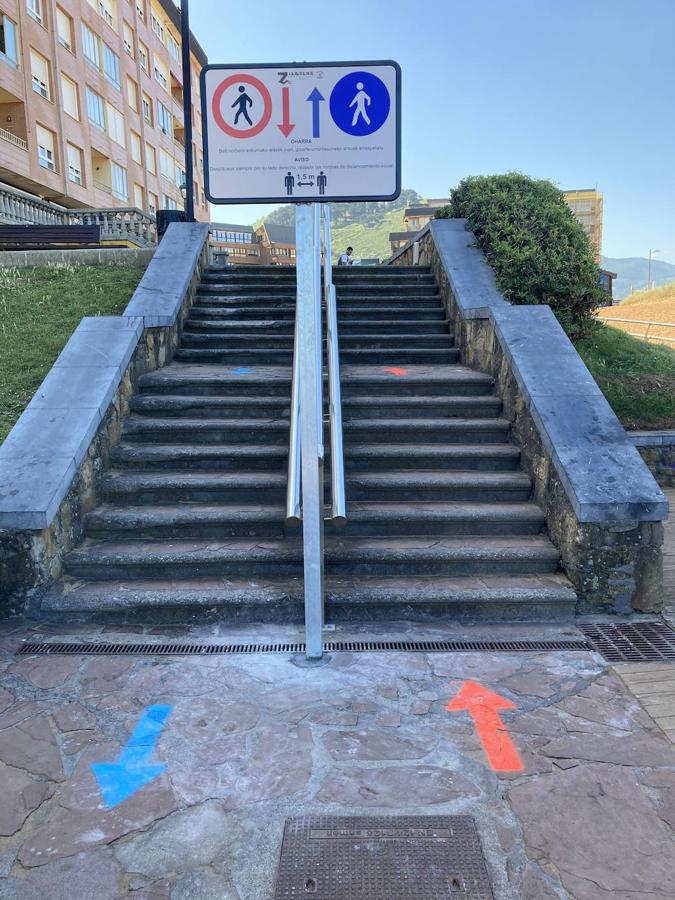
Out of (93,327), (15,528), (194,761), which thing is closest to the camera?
(194,761)

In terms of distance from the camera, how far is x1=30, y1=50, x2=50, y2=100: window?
25.3 meters

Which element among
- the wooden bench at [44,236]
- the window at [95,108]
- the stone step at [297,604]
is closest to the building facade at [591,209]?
the window at [95,108]

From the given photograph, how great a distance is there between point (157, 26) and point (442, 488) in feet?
151

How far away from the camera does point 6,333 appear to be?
677 centimetres

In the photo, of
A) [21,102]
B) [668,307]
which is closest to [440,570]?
[668,307]

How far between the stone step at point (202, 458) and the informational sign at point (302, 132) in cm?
226

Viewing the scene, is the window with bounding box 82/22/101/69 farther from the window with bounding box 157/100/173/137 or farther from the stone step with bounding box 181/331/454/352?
the stone step with bounding box 181/331/454/352

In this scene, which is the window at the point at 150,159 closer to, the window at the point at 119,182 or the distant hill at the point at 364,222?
the window at the point at 119,182

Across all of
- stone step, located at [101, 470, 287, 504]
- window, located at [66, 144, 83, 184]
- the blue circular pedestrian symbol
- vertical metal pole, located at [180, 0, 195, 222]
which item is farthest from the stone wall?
window, located at [66, 144, 83, 184]

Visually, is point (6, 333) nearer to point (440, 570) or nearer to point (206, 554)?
point (206, 554)

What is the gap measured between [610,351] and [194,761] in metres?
7.12

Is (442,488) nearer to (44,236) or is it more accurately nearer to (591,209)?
(44,236)

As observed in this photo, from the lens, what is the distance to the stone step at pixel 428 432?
5.23m

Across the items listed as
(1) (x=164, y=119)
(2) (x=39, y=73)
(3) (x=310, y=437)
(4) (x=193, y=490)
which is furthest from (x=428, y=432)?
(1) (x=164, y=119)
